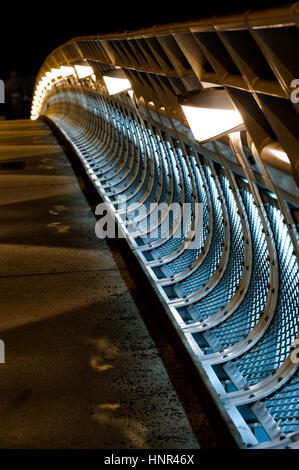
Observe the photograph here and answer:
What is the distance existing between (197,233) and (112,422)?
2.20 m

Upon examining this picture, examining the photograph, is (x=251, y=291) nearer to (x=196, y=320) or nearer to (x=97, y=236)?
(x=196, y=320)

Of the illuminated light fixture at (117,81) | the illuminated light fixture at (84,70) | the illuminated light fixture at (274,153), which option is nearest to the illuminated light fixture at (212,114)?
the illuminated light fixture at (274,153)

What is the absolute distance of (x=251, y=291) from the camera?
4547mm

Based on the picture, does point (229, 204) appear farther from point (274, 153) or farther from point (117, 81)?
point (117, 81)

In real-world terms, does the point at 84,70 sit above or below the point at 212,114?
above

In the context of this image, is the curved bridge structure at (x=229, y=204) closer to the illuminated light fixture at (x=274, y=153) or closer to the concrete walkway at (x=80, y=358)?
the illuminated light fixture at (x=274, y=153)

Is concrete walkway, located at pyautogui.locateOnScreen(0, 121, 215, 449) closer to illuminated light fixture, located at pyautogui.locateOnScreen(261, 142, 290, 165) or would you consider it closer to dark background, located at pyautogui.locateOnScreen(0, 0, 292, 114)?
illuminated light fixture, located at pyautogui.locateOnScreen(261, 142, 290, 165)

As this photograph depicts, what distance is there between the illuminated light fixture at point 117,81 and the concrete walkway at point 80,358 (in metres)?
1.42

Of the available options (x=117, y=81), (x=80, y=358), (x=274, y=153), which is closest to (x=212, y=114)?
(x=274, y=153)

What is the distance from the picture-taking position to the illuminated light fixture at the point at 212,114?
359 centimetres

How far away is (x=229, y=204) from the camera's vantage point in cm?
509

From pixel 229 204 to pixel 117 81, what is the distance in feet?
9.04
